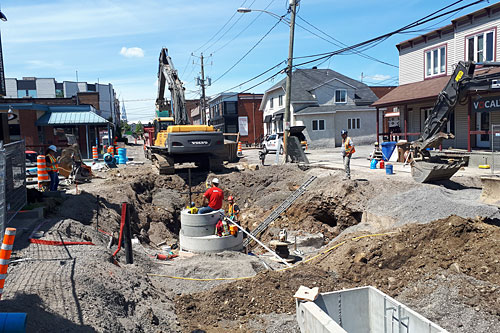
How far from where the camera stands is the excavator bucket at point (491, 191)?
1082 centimetres

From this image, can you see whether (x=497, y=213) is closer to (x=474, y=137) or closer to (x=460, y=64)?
(x=460, y=64)

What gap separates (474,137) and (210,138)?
14212mm

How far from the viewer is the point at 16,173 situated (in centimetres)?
959

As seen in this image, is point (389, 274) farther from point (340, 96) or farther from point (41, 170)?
point (340, 96)

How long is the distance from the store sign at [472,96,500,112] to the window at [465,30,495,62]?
9.46 feet

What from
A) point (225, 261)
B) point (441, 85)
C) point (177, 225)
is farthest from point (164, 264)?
point (441, 85)

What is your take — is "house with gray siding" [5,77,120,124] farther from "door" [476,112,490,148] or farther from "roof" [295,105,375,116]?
"door" [476,112,490,148]

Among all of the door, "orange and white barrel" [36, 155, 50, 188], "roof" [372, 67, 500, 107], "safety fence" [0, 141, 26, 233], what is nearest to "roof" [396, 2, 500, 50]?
"roof" [372, 67, 500, 107]

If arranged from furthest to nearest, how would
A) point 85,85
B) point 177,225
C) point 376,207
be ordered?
1. point 85,85
2. point 177,225
3. point 376,207

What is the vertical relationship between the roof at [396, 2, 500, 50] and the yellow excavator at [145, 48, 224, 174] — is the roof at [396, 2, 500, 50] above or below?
above

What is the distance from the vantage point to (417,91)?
933 inches

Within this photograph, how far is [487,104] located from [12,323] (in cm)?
2013

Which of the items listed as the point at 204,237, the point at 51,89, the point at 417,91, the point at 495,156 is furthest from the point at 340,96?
the point at 51,89

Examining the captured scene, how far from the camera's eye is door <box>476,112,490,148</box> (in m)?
21.4
